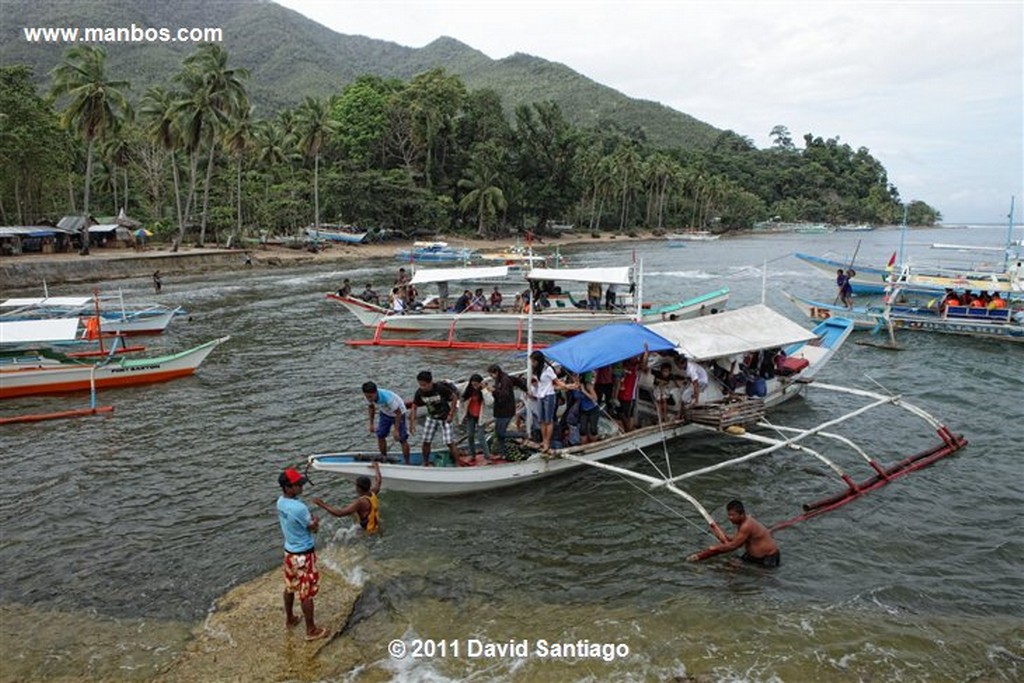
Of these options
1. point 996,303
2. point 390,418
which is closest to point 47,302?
point 390,418

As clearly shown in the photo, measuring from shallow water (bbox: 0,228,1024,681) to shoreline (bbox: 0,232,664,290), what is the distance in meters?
27.3

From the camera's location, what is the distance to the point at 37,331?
18.6m

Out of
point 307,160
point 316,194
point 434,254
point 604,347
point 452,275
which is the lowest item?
point 604,347

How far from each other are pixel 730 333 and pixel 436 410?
700 cm

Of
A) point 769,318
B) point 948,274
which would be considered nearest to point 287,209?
point 948,274

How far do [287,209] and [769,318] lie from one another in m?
61.4

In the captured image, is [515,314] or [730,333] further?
[515,314]

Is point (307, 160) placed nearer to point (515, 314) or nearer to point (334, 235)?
point (334, 235)

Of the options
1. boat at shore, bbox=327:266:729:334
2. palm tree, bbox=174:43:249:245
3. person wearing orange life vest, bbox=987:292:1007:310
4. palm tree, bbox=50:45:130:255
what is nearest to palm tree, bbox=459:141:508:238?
palm tree, bbox=174:43:249:245

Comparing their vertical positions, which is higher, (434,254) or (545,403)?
(434,254)

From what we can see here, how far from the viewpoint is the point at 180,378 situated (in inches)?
859

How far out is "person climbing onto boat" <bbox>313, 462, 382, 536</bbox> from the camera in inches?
412

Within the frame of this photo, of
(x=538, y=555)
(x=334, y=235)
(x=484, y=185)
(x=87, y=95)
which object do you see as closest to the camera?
(x=538, y=555)

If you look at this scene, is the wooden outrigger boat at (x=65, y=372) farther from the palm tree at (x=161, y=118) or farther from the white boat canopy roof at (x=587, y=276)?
the palm tree at (x=161, y=118)
